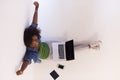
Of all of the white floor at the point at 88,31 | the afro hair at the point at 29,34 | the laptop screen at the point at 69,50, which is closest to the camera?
the afro hair at the point at 29,34

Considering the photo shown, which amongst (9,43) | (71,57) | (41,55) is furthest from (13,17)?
(71,57)

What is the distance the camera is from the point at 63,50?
189 centimetres

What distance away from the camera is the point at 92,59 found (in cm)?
→ 199

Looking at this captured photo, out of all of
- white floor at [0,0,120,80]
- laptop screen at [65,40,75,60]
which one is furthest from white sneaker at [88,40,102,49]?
laptop screen at [65,40,75,60]

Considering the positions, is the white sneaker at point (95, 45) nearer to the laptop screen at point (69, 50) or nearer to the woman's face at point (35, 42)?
the laptop screen at point (69, 50)

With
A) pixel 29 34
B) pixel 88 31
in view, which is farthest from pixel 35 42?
A: pixel 88 31

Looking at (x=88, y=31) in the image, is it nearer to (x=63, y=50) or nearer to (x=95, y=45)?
(x=95, y=45)

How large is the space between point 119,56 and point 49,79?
0.77 metres

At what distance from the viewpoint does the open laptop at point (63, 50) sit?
6.18ft

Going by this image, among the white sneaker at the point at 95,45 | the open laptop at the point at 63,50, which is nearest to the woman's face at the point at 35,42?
the open laptop at the point at 63,50

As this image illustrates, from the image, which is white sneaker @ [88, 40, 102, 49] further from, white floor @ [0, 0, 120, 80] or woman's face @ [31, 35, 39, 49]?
woman's face @ [31, 35, 39, 49]

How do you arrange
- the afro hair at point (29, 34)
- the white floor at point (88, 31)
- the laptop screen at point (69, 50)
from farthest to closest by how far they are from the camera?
the white floor at point (88, 31)
the laptop screen at point (69, 50)
the afro hair at point (29, 34)

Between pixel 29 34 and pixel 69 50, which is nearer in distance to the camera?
pixel 29 34

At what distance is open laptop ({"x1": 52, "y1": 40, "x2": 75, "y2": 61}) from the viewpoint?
6.18ft
